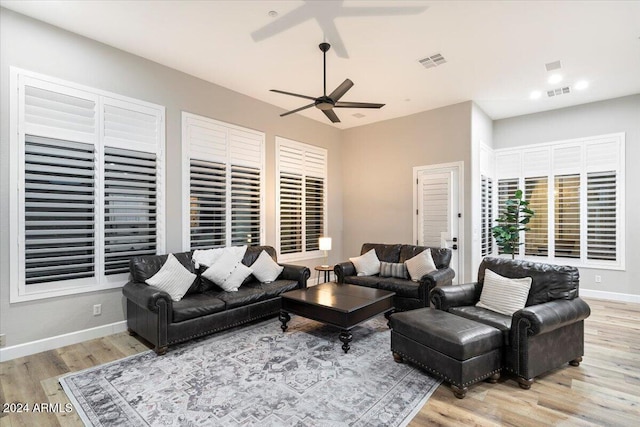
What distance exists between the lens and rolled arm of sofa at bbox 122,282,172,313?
3209 millimetres

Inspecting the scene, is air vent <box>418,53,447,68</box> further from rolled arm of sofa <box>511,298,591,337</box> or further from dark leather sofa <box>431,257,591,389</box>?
rolled arm of sofa <box>511,298,591,337</box>

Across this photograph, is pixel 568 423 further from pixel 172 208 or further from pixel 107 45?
pixel 107 45

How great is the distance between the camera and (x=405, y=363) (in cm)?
306

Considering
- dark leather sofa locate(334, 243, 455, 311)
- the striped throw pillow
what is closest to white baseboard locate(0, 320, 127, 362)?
dark leather sofa locate(334, 243, 455, 311)

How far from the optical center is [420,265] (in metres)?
4.70

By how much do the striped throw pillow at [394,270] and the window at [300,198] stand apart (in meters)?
1.82

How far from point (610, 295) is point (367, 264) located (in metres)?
4.24

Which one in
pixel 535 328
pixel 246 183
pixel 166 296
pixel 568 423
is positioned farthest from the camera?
pixel 246 183

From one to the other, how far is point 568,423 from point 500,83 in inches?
178

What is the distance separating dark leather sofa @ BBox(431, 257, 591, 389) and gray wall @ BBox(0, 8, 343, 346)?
12.2ft

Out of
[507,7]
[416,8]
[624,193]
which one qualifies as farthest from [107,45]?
[624,193]

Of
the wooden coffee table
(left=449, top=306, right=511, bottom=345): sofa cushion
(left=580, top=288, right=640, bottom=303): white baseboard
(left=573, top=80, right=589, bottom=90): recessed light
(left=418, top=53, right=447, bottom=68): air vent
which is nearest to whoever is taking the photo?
(left=449, top=306, right=511, bottom=345): sofa cushion

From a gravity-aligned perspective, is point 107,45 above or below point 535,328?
above

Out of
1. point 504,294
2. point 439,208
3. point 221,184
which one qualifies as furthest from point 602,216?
point 221,184
